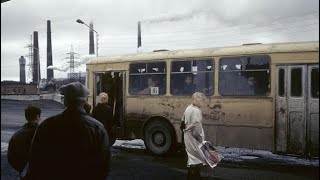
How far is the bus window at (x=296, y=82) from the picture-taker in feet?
30.9

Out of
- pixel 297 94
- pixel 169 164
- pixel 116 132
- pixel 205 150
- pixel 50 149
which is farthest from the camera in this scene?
pixel 116 132

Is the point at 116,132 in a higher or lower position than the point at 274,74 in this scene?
lower

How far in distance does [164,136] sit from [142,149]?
1669mm

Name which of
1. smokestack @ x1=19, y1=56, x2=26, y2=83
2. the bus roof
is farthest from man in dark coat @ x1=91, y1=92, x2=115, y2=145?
smokestack @ x1=19, y1=56, x2=26, y2=83

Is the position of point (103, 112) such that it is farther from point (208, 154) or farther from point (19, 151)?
point (19, 151)

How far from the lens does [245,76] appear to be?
1013cm

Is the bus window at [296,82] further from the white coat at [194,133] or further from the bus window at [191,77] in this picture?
the white coat at [194,133]

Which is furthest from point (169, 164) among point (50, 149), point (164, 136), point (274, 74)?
point (50, 149)

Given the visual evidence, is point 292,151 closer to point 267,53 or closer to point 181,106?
point 267,53

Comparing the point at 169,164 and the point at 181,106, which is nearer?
the point at 169,164

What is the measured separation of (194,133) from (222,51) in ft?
12.4

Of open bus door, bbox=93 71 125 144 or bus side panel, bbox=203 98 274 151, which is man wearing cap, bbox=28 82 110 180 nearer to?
bus side panel, bbox=203 98 274 151

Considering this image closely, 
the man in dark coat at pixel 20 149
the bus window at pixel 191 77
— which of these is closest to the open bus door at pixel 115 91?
the bus window at pixel 191 77

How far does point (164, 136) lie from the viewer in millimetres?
11555
